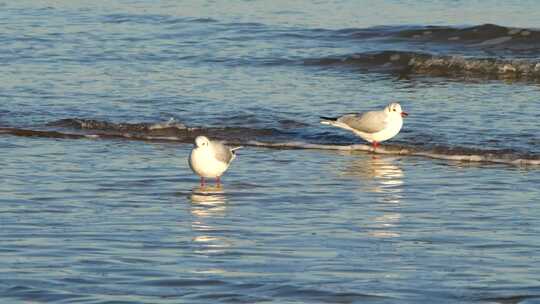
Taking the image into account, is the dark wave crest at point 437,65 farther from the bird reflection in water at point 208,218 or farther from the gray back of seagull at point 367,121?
the bird reflection in water at point 208,218

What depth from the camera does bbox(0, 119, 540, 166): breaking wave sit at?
1368 cm

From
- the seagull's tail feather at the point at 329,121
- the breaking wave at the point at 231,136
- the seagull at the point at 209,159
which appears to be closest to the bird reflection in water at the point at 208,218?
the seagull at the point at 209,159

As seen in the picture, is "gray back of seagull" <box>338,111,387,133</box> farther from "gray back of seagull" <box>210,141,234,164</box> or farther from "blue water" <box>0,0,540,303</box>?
"gray back of seagull" <box>210,141,234,164</box>

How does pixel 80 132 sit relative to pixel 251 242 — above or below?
above

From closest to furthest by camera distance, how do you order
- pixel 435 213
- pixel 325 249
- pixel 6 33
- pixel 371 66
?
pixel 325 249, pixel 435 213, pixel 371 66, pixel 6 33

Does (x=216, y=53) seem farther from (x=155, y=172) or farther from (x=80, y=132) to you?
(x=155, y=172)

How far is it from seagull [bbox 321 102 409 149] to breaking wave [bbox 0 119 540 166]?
0.57 ft

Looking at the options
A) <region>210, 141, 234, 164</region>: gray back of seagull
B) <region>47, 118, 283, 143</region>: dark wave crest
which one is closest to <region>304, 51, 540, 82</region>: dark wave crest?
<region>47, 118, 283, 143</region>: dark wave crest

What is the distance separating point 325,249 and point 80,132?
6785mm

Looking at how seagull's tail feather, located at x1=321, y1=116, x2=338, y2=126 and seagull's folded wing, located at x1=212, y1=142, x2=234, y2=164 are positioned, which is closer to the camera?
seagull's folded wing, located at x1=212, y1=142, x2=234, y2=164

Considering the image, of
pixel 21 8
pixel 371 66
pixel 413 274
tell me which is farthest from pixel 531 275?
pixel 21 8

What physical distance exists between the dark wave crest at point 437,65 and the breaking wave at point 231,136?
18.3 feet

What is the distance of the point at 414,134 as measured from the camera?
1503cm


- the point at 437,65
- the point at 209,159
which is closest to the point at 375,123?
the point at 209,159
